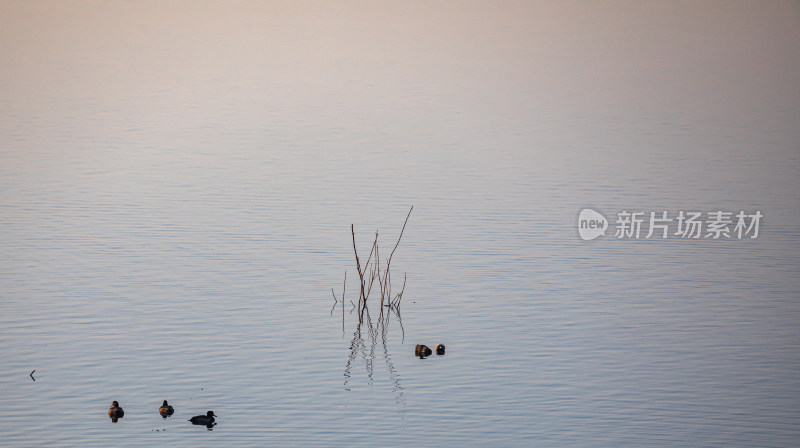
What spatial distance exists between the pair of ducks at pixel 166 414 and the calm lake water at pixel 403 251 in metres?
0.09

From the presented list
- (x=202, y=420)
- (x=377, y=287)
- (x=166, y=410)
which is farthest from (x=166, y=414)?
(x=377, y=287)

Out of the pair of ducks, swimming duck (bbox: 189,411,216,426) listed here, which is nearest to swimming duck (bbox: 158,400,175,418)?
the pair of ducks

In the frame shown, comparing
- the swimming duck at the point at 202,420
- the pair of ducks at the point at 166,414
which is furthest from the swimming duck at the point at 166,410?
the swimming duck at the point at 202,420

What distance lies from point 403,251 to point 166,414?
777 cm

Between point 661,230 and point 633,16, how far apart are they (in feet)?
121

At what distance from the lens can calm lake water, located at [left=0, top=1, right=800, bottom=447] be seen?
11.5 m

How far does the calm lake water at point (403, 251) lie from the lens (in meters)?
11.5

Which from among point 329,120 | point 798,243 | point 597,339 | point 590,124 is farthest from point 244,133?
point 597,339

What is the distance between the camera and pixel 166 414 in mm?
10891

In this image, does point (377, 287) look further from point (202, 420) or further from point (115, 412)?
point (115, 412)

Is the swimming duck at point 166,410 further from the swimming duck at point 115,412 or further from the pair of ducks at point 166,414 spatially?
the swimming duck at point 115,412

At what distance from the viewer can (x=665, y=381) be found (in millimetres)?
12562

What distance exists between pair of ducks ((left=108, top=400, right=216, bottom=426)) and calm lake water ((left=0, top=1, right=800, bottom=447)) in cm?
9

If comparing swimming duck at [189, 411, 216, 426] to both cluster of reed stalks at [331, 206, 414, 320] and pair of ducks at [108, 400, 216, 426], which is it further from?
cluster of reed stalks at [331, 206, 414, 320]
